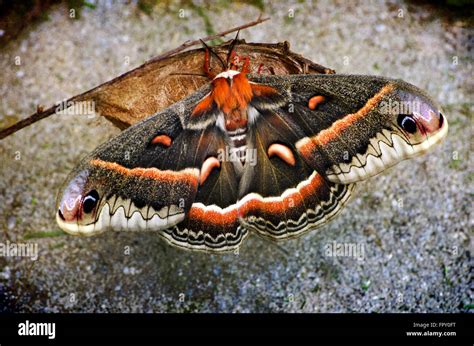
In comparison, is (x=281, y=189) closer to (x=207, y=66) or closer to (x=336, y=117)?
(x=336, y=117)

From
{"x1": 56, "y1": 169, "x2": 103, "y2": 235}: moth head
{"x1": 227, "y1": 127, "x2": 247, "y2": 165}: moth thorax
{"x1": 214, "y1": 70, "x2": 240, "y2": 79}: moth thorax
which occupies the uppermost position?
{"x1": 214, "y1": 70, "x2": 240, "y2": 79}: moth thorax

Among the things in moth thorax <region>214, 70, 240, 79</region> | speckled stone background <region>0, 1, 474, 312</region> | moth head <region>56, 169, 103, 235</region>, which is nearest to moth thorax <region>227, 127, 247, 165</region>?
moth thorax <region>214, 70, 240, 79</region>

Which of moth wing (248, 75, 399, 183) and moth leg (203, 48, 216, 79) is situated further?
moth leg (203, 48, 216, 79)

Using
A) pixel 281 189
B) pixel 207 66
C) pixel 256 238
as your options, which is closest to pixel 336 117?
pixel 281 189

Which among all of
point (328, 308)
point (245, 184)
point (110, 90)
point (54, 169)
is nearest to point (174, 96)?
point (110, 90)

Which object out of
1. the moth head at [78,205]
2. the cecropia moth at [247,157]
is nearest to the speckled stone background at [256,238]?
the cecropia moth at [247,157]

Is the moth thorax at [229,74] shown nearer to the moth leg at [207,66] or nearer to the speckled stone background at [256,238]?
the moth leg at [207,66]

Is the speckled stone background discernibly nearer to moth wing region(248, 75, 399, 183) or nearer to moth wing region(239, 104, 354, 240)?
moth wing region(239, 104, 354, 240)
